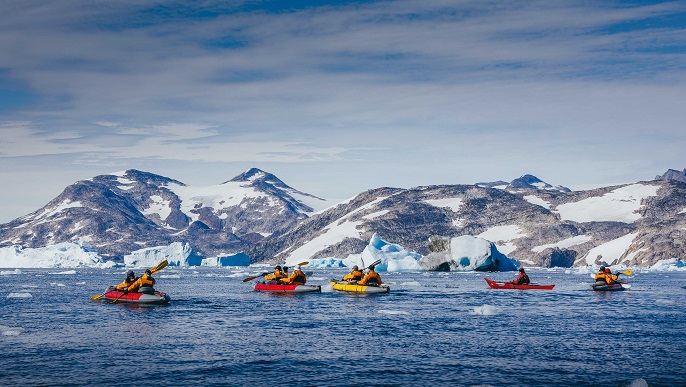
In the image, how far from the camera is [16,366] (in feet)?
85.8

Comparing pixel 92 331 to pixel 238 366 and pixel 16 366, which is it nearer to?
pixel 16 366

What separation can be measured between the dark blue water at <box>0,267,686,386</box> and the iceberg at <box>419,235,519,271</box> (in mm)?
95665

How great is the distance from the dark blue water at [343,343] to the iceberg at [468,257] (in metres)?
95.7

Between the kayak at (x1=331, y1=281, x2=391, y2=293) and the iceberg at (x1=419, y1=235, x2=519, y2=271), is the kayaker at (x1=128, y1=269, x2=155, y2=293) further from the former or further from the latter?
the iceberg at (x1=419, y1=235, x2=519, y2=271)

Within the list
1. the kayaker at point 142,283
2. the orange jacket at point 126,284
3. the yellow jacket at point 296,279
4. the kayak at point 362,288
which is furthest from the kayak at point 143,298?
the kayak at point 362,288

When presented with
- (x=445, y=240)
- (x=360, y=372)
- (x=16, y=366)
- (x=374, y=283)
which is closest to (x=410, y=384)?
(x=360, y=372)

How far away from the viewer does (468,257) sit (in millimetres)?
152125

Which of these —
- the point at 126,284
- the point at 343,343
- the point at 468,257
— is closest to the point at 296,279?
the point at 126,284

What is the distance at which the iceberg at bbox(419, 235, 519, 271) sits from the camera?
15050 cm

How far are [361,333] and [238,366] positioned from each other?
10682 millimetres

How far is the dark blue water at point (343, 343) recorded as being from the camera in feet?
80.9

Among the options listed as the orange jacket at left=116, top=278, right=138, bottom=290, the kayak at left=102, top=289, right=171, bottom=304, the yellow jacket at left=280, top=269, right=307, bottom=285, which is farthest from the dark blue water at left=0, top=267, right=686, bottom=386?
the yellow jacket at left=280, top=269, right=307, bottom=285

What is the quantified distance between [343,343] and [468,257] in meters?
123

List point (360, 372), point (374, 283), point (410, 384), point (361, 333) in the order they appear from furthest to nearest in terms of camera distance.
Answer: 1. point (374, 283)
2. point (361, 333)
3. point (360, 372)
4. point (410, 384)
